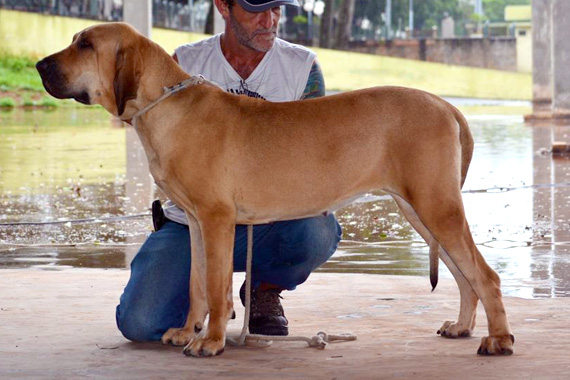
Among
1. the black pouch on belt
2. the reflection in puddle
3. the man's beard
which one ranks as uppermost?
the man's beard

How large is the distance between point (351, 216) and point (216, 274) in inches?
254

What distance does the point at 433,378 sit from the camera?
4.79m

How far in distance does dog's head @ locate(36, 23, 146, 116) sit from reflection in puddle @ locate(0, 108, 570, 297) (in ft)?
10.3

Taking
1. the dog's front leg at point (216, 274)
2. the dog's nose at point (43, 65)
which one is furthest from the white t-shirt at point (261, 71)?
the dog's nose at point (43, 65)

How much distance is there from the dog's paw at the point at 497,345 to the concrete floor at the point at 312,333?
0.21 feet

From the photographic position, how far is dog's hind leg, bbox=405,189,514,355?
5207 mm

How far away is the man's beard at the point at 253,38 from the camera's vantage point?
5973mm

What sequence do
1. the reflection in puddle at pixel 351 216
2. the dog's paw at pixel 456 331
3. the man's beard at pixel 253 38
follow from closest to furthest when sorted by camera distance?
the dog's paw at pixel 456 331
the man's beard at pixel 253 38
the reflection in puddle at pixel 351 216

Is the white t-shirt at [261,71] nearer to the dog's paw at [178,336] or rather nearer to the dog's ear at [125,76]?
the dog's paw at [178,336]

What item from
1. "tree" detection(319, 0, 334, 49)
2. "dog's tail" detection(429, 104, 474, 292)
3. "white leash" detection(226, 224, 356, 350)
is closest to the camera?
"dog's tail" detection(429, 104, 474, 292)

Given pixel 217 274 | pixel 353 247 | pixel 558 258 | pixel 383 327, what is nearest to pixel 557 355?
pixel 383 327

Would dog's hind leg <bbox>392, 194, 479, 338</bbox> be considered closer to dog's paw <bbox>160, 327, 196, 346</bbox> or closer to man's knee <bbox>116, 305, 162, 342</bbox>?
dog's paw <bbox>160, 327, 196, 346</bbox>

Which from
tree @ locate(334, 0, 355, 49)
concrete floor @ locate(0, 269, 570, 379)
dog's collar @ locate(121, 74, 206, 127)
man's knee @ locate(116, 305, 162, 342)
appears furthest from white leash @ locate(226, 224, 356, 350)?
tree @ locate(334, 0, 355, 49)

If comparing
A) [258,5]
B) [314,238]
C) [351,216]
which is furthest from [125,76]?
[351,216]
